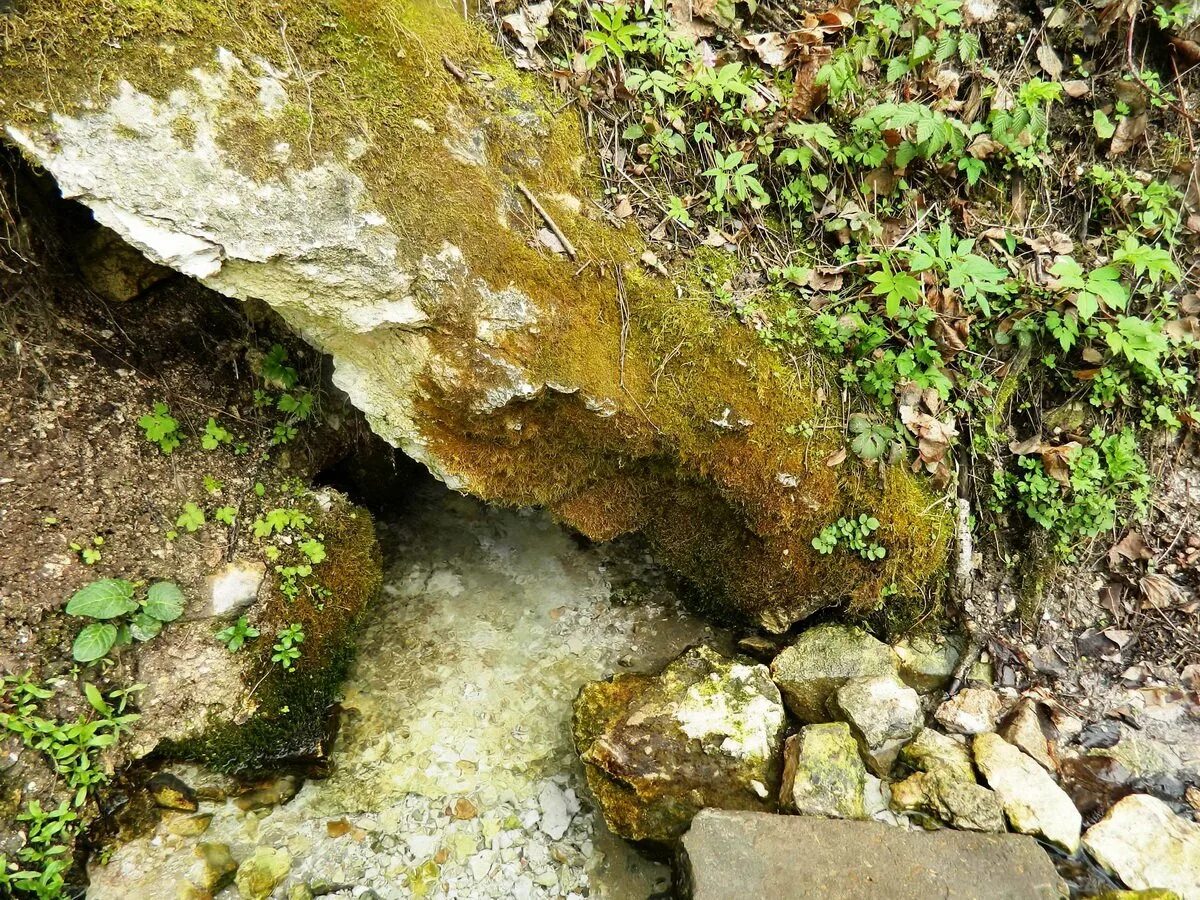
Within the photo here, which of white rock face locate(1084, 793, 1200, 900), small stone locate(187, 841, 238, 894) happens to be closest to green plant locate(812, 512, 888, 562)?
white rock face locate(1084, 793, 1200, 900)

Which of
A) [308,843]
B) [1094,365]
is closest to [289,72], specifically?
[308,843]

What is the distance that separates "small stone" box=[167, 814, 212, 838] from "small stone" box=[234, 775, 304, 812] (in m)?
0.16

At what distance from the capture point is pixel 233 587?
3.34 meters

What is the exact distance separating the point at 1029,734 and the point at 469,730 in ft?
10.4

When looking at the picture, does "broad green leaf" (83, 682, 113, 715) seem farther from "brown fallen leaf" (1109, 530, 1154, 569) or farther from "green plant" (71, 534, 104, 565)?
"brown fallen leaf" (1109, 530, 1154, 569)

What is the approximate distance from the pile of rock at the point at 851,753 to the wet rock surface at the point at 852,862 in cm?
25

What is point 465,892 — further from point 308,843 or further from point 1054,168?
point 1054,168

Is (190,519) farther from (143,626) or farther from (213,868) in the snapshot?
(213,868)

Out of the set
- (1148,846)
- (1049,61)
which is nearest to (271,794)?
(1148,846)

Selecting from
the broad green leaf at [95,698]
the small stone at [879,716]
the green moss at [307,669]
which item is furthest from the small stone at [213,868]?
the small stone at [879,716]

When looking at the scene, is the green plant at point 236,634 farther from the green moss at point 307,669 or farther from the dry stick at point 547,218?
the dry stick at point 547,218

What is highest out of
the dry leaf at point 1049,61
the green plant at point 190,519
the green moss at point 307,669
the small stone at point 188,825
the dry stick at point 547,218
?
the dry leaf at point 1049,61

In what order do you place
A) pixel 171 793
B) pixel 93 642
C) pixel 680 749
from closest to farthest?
pixel 93 642, pixel 171 793, pixel 680 749

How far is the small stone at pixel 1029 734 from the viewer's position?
3.36 meters
